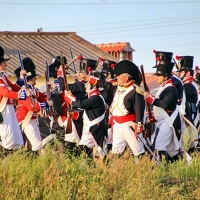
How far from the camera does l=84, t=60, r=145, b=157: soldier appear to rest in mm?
12211

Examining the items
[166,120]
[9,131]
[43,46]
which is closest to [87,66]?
[166,120]

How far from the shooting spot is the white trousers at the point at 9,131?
12664 millimetres

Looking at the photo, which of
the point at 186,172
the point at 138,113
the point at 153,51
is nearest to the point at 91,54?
the point at 153,51

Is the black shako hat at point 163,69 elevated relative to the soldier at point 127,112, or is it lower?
elevated

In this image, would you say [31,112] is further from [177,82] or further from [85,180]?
[85,180]

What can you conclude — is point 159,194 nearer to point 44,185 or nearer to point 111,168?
point 111,168

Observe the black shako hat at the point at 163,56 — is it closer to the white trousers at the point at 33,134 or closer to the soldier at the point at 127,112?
the soldier at the point at 127,112

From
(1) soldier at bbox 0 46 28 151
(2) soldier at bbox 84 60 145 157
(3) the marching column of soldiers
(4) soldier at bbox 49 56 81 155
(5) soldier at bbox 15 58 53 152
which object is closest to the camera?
(2) soldier at bbox 84 60 145 157

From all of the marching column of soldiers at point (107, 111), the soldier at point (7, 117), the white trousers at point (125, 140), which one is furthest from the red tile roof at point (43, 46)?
the white trousers at point (125, 140)

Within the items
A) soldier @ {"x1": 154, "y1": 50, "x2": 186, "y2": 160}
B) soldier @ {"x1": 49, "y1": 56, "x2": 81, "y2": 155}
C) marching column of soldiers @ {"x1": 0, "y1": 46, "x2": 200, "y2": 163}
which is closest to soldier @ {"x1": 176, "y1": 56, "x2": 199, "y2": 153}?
marching column of soldiers @ {"x1": 0, "y1": 46, "x2": 200, "y2": 163}

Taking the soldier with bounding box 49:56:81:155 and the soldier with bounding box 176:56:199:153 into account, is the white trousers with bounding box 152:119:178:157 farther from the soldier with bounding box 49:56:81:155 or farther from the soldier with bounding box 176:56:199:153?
the soldier with bounding box 49:56:81:155

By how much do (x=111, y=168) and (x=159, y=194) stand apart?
743 mm

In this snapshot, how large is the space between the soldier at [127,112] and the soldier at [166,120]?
123 centimetres

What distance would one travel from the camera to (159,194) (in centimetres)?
915
